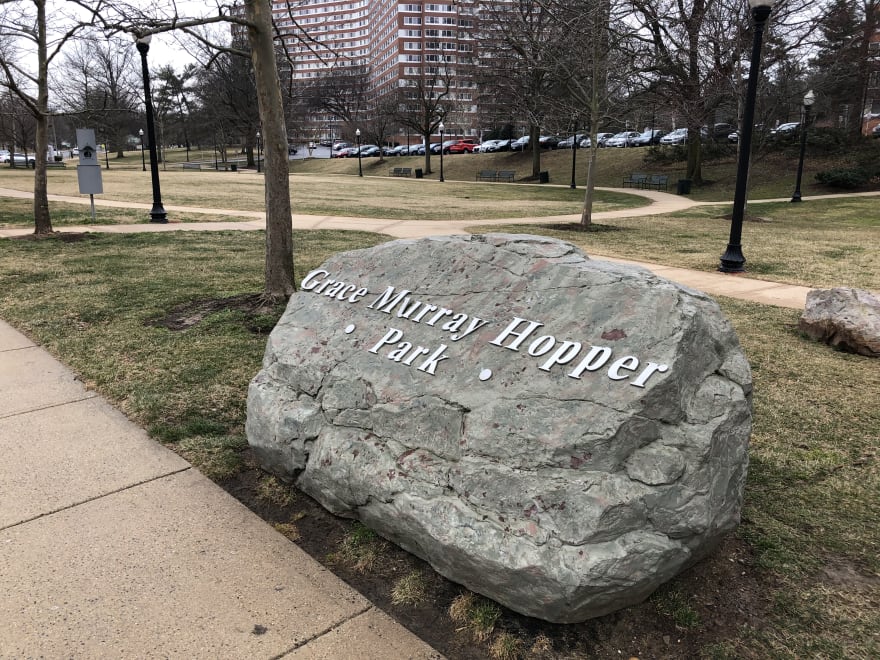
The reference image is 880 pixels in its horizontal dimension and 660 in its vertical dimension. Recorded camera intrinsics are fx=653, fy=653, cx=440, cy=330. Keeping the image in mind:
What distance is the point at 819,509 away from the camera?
340 cm

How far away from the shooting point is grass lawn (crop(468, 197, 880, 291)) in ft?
34.5

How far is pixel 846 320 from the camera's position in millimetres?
6094

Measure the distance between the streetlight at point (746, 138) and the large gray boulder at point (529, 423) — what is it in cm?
774

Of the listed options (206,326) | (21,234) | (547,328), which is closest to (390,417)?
(547,328)

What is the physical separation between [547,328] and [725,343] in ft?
2.68

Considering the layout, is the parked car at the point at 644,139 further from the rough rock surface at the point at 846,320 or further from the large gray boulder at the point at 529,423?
the large gray boulder at the point at 529,423

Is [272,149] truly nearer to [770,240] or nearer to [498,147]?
[770,240]

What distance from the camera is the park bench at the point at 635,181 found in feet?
115

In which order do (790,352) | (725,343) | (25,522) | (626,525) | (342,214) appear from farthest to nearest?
(342,214), (790,352), (25,522), (725,343), (626,525)

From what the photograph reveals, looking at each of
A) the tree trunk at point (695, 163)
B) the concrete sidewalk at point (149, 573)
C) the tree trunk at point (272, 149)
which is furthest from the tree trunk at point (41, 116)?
the tree trunk at point (695, 163)

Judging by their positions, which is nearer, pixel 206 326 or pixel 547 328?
pixel 547 328

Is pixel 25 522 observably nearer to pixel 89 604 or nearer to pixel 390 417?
pixel 89 604

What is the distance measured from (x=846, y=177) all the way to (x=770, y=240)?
17496 millimetres

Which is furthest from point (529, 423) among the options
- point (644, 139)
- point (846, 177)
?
point (644, 139)
